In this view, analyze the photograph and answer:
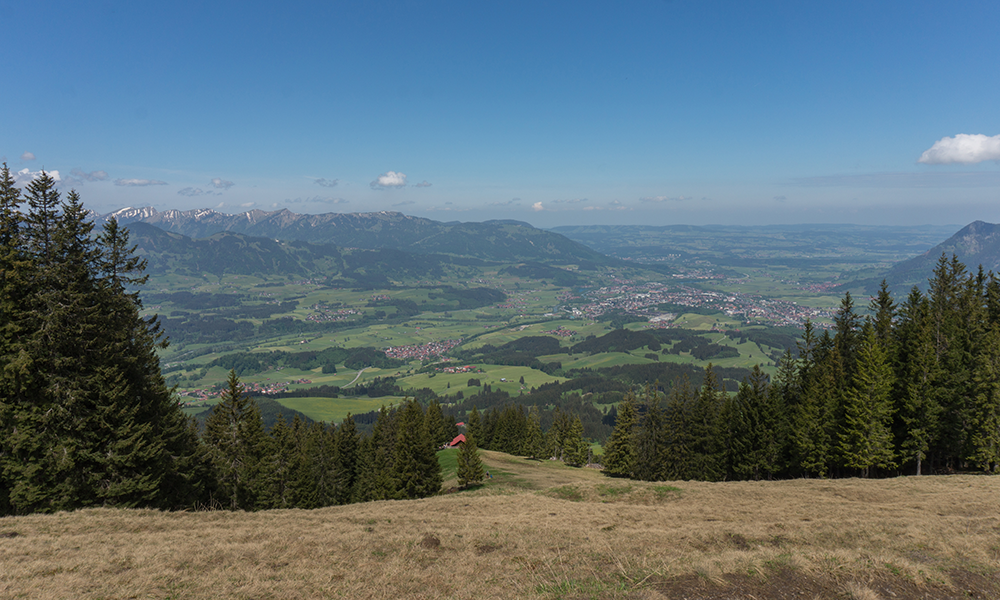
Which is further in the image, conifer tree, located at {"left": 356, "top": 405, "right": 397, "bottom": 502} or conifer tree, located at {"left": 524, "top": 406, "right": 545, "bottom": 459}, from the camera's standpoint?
conifer tree, located at {"left": 524, "top": 406, "right": 545, "bottom": 459}

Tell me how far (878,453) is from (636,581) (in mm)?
34536

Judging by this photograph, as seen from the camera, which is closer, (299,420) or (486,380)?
(299,420)

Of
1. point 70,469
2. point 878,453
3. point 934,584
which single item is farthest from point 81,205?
point 878,453

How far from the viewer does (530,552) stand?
641 inches

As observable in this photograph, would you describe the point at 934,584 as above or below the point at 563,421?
above

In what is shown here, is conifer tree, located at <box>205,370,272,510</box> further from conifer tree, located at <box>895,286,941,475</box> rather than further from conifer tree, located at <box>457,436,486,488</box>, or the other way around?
conifer tree, located at <box>895,286,941,475</box>

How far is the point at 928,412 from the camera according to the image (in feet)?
114

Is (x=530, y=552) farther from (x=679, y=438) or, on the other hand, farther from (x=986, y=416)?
(x=986, y=416)

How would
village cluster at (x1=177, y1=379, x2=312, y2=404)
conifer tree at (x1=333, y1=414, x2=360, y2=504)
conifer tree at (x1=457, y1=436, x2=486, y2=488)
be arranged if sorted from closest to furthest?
conifer tree at (x1=457, y1=436, x2=486, y2=488) → conifer tree at (x1=333, y1=414, x2=360, y2=504) → village cluster at (x1=177, y1=379, x2=312, y2=404)

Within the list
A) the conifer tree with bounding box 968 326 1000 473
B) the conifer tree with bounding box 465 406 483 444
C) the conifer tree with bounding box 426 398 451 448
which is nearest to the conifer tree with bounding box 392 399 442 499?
the conifer tree with bounding box 426 398 451 448

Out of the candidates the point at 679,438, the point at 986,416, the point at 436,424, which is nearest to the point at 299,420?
the point at 436,424

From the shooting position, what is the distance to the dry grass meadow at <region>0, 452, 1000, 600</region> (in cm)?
1185

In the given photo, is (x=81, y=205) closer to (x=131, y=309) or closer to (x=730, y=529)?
(x=131, y=309)

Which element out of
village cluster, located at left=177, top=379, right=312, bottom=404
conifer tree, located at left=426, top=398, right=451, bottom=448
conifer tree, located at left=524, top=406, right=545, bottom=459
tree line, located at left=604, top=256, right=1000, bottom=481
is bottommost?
village cluster, located at left=177, top=379, right=312, bottom=404
